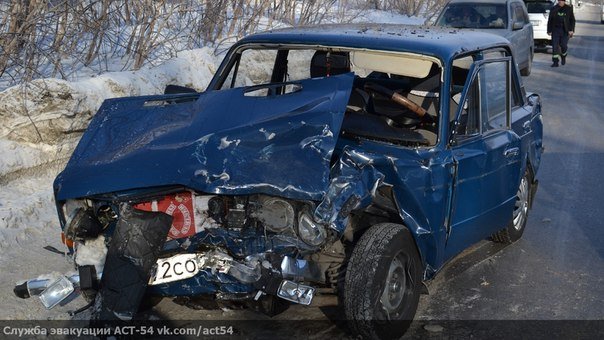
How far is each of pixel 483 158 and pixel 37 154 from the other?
12.9 ft

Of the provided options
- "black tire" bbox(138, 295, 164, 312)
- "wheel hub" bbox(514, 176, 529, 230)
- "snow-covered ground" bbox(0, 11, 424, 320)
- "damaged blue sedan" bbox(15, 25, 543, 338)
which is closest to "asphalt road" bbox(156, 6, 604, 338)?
"black tire" bbox(138, 295, 164, 312)

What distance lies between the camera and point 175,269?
4.32 meters

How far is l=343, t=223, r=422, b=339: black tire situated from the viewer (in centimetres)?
435

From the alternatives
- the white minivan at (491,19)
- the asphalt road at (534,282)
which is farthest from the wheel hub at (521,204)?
the white minivan at (491,19)

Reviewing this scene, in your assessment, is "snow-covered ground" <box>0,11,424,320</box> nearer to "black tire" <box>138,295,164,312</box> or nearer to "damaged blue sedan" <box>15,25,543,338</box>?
"black tire" <box>138,295,164,312</box>

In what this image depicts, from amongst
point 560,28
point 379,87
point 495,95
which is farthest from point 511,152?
point 560,28

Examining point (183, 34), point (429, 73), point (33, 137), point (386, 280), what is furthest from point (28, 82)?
point (183, 34)

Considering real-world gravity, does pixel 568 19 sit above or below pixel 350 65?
below

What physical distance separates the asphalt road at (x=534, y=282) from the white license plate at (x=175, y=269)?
0.73 meters

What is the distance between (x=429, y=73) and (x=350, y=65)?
61cm

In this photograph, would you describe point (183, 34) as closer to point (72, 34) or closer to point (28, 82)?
point (72, 34)

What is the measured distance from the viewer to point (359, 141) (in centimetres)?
510

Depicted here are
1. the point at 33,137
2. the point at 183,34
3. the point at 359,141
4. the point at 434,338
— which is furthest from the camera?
the point at 183,34

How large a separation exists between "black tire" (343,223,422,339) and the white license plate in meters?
0.84
